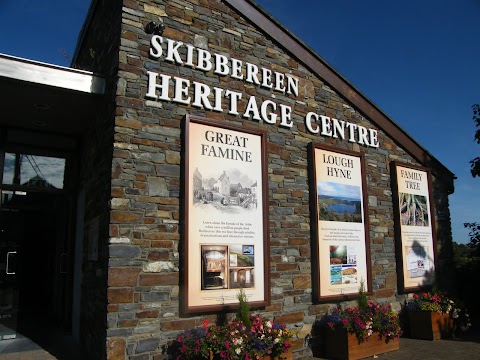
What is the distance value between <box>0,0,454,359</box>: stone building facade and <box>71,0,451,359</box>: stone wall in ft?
0.05

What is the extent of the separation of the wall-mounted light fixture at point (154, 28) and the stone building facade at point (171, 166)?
7cm

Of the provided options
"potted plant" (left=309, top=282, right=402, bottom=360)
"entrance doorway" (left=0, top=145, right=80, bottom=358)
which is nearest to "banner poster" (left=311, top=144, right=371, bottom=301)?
"potted plant" (left=309, top=282, right=402, bottom=360)

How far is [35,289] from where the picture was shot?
11.3 m

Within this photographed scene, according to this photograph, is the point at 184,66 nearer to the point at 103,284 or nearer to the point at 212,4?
the point at 212,4

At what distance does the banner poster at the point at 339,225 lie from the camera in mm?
6469

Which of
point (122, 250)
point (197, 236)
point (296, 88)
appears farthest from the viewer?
point (296, 88)

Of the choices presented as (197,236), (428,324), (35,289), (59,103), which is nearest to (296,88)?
(197,236)

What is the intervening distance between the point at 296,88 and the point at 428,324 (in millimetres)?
4711

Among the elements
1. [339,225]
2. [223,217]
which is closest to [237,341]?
[223,217]

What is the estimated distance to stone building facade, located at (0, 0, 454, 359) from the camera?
4.86m

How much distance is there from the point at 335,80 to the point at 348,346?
4459 millimetres

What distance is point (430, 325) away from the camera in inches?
285

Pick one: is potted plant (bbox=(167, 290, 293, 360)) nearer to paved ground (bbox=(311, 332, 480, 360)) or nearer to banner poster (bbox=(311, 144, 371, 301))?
banner poster (bbox=(311, 144, 371, 301))

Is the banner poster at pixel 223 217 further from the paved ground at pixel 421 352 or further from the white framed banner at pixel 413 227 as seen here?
the white framed banner at pixel 413 227
